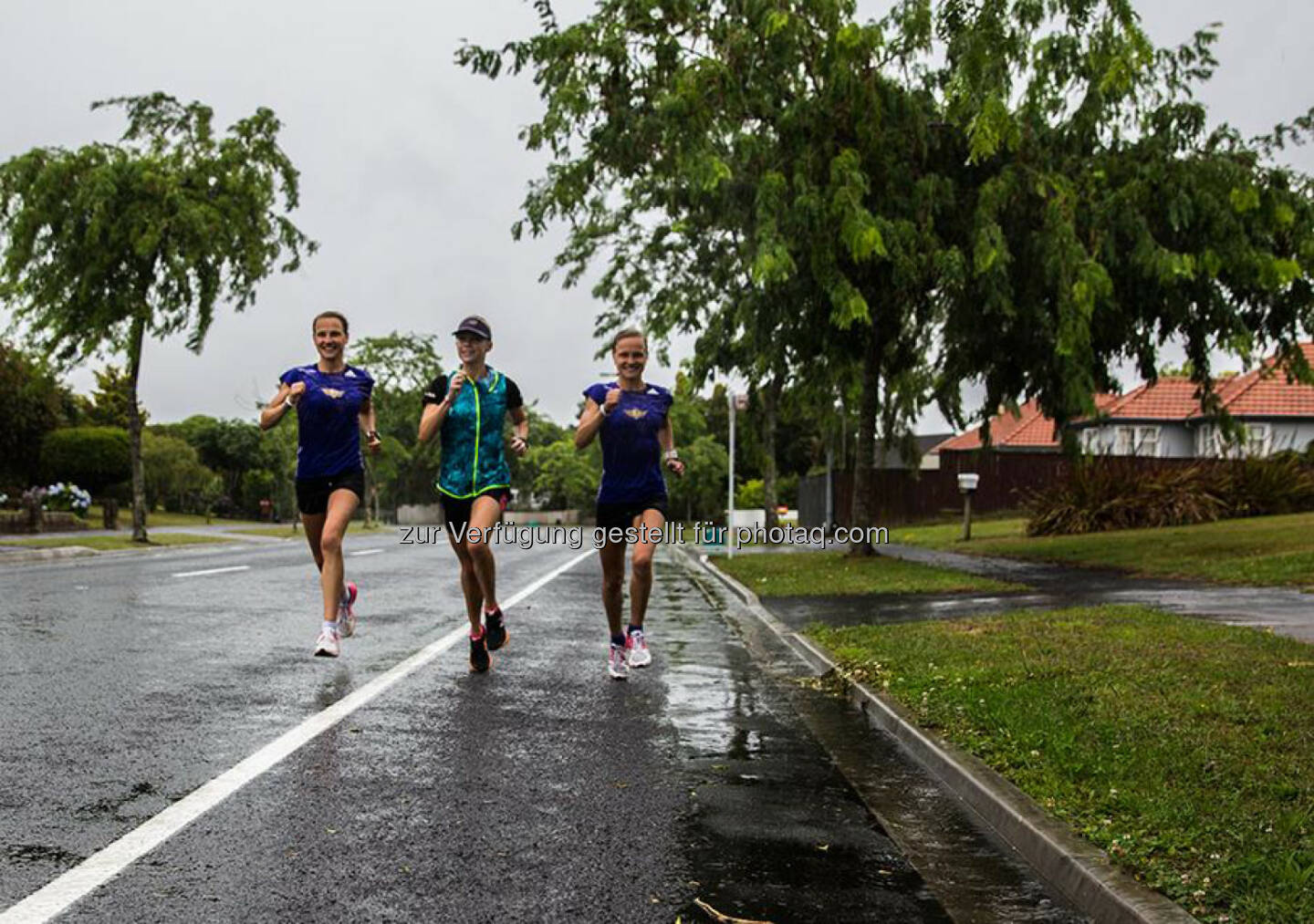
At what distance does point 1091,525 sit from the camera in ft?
85.0

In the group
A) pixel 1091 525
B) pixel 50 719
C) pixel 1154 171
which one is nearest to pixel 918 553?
pixel 1091 525

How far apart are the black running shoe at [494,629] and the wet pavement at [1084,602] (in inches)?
157

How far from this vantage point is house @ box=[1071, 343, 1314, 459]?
4369 centimetres

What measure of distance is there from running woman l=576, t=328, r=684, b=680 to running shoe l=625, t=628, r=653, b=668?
0.87 ft

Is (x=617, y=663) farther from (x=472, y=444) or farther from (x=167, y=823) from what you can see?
(x=167, y=823)

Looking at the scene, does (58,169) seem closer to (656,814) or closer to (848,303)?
(848,303)

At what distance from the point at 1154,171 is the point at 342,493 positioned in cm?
1279

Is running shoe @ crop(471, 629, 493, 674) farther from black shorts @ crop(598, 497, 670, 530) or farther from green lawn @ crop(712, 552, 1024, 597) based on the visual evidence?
green lawn @ crop(712, 552, 1024, 597)

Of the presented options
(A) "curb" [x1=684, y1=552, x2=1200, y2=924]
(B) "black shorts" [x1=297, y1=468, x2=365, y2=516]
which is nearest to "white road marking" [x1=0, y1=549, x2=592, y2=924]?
(B) "black shorts" [x1=297, y1=468, x2=365, y2=516]

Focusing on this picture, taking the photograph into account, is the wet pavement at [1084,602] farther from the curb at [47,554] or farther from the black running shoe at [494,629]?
the curb at [47,554]

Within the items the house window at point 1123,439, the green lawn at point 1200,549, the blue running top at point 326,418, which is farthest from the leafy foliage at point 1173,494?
the house window at point 1123,439

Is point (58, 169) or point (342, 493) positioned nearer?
point (342, 493)

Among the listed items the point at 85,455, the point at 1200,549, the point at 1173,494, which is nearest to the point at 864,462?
the point at 1200,549

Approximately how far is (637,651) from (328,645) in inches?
79.6
